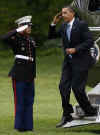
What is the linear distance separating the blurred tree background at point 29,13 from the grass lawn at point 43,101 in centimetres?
95

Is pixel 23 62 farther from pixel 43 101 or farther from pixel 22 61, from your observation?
pixel 43 101

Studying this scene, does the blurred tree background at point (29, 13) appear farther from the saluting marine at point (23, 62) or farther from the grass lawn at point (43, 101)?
the saluting marine at point (23, 62)

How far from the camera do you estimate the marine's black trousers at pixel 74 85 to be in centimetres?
960

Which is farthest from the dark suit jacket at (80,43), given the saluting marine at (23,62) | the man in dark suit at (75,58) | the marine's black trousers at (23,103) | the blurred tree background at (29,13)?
the blurred tree background at (29,13)

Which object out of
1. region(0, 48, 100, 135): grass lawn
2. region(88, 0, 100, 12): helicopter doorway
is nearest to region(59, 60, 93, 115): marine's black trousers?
region(0, 48, 100, 135): grass lawn

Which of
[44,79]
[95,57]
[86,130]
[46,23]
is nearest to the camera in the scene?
[95,57]

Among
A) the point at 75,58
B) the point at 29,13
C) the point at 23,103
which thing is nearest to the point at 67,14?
the point at 75,58

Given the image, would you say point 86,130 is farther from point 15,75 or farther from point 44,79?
point 44,79

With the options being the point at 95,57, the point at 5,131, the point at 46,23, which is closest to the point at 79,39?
the point at 95,57

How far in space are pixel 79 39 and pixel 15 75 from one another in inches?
39.5

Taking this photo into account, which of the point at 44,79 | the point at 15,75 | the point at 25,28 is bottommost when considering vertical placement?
the point at 44,79

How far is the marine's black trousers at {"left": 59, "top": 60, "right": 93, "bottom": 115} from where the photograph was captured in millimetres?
9602

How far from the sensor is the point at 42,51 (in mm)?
27469

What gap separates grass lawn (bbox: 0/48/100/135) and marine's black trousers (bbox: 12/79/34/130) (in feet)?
0.54
